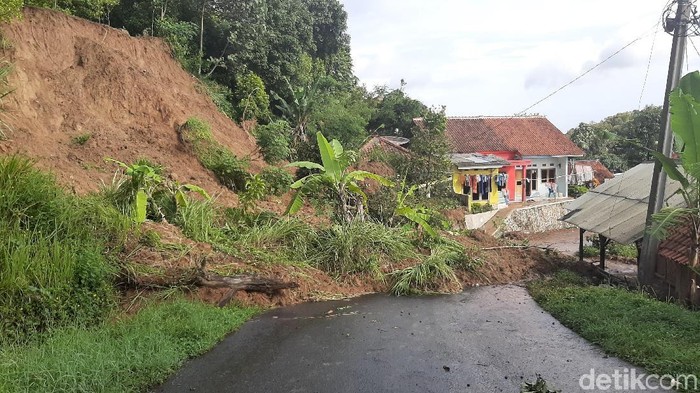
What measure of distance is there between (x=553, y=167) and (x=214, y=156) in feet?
76.6

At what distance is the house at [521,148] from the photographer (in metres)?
31.0

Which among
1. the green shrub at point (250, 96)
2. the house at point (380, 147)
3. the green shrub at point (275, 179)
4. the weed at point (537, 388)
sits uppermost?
the green shrub at point (250, 96)

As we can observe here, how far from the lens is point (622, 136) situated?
34.2m

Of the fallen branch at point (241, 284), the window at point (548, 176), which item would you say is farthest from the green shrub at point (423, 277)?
the window at point (548, 176)

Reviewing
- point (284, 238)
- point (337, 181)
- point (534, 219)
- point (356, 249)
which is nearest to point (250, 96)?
point (337, 181)

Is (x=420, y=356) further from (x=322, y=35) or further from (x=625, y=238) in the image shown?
(x=322, y=35)

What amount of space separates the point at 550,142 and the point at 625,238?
23.0m

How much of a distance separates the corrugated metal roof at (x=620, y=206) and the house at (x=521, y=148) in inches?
587

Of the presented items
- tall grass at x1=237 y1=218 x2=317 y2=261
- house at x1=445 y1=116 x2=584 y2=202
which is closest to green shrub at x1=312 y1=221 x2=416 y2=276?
tall grass at x1=237 y1=218 x2=317 y2=261

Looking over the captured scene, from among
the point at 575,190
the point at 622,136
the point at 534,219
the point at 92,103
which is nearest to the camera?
the point at 92,103

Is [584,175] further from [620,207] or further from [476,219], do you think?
[620,207]

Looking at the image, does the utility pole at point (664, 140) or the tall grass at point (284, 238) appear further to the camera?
the tall grass at point (284, 238)

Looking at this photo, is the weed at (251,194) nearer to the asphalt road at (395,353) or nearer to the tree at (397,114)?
the asphalt road at (395,353)

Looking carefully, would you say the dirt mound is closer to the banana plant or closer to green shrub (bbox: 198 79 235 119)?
green shrub (bbox: 198 79 235 119)
